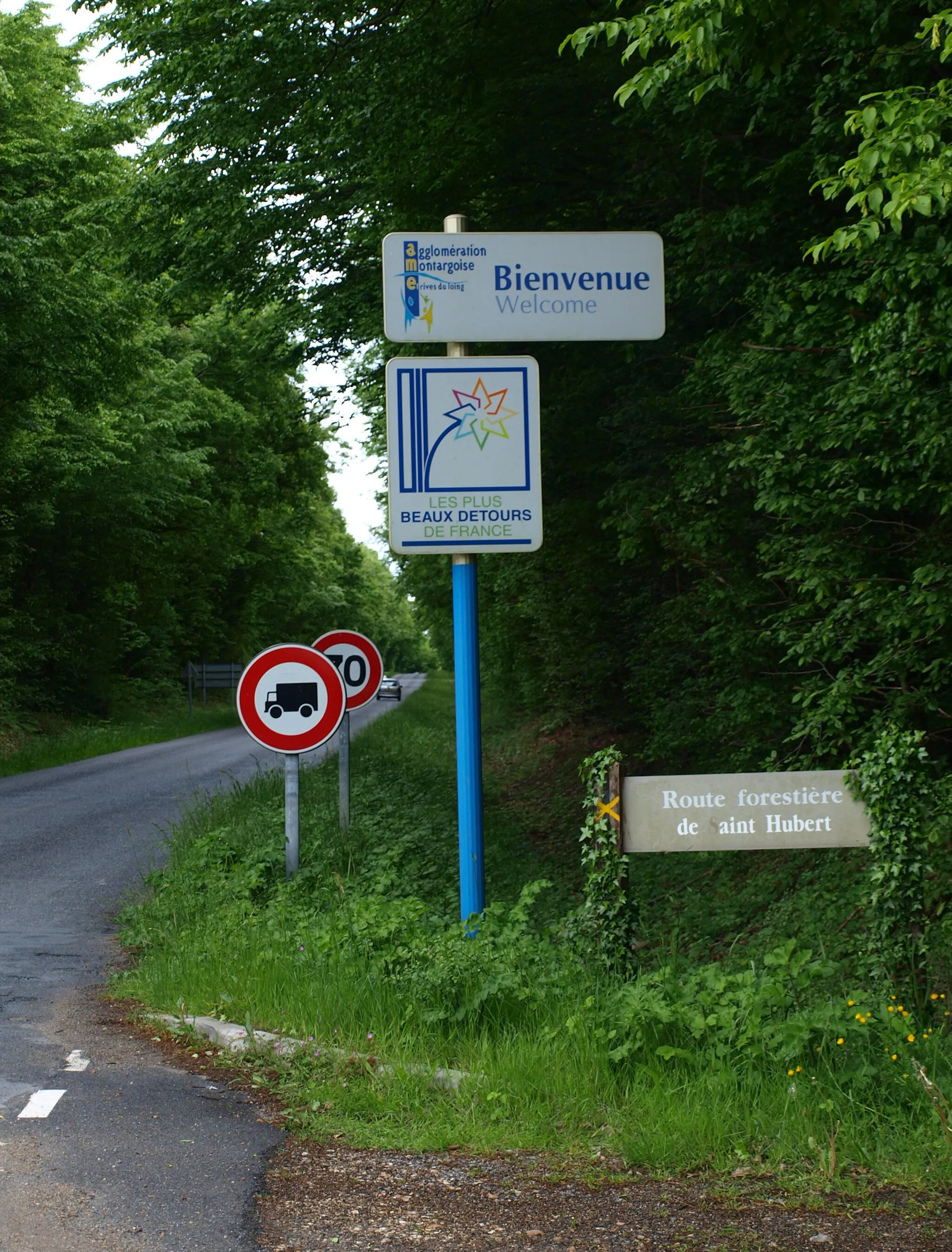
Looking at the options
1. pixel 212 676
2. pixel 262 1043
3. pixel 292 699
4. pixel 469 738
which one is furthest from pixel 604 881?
pixel 212 676

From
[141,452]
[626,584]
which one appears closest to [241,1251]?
[626,584]

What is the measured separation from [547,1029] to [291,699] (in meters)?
3.54

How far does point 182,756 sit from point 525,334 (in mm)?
20289

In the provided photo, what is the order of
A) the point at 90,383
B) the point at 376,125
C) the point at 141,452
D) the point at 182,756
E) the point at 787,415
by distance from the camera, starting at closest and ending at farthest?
the point at 787,415
the point at 376,125
the point at 90,383
the point at 182,756
the point at 141,452

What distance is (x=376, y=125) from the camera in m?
10.7

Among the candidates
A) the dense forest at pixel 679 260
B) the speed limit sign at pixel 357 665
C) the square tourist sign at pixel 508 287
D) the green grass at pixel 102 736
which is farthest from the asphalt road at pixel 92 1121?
the green grass at pixel 102 736

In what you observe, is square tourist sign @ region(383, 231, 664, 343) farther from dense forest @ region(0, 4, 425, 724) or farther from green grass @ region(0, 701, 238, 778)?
green grass @ region(0, 701, 238, 778)

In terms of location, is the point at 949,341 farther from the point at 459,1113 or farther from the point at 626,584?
the point at 626,584

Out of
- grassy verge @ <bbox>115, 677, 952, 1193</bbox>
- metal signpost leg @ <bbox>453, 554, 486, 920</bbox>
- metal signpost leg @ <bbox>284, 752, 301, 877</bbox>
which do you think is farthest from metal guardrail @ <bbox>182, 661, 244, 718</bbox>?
metal signpost leg @ <bbox>453, 554, 486, 920</bbox>

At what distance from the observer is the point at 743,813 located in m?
5.17

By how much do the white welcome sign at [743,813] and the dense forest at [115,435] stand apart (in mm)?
9894

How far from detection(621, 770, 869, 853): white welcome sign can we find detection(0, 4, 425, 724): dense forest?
9894mm

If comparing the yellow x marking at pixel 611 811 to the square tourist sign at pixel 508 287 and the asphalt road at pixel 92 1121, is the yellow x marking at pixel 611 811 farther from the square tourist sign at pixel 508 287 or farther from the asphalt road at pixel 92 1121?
the square tourist sign at pixel 508 287

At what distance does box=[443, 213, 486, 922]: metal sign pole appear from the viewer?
5.98 metres
